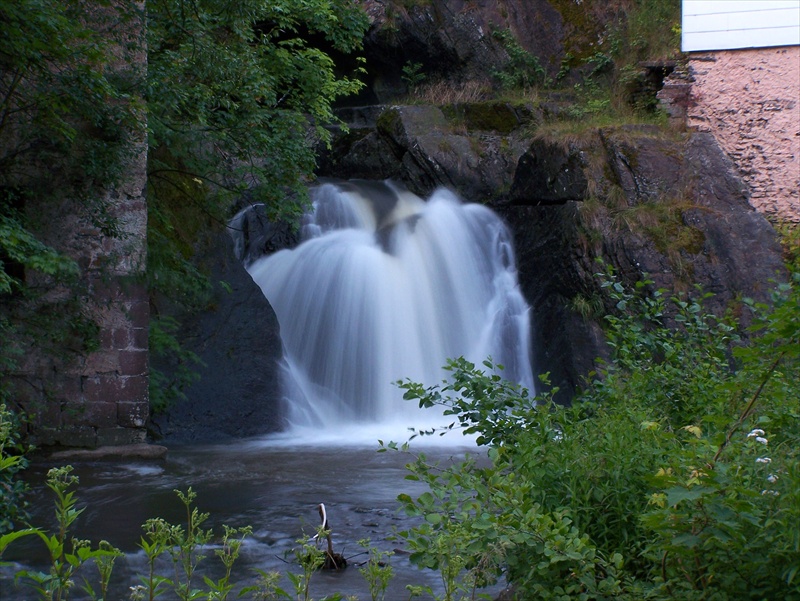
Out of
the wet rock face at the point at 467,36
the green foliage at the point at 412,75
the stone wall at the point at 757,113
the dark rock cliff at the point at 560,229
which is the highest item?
the wet rock face at the point at 467,36

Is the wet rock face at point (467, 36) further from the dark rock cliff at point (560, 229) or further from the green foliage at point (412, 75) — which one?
the dark rock cliff at point (560, 229)

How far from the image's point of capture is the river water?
13.8 feet

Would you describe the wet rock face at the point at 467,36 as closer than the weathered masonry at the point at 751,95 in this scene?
No

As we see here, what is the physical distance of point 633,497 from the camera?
3.14 m

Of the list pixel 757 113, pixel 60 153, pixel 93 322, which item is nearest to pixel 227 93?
pixel 60 153

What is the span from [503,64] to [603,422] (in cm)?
1366

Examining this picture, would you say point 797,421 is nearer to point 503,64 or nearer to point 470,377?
point 470,377

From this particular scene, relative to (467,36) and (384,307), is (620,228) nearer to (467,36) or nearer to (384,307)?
(384,307)

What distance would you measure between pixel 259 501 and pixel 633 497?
3.36m

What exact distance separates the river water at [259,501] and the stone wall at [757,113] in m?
6.14

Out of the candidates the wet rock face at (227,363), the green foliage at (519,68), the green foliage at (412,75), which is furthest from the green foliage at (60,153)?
the green foliage at (519,68)

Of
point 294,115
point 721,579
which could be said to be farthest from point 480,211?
point 721,579

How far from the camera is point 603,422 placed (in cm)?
370

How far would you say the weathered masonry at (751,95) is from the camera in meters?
11.5
